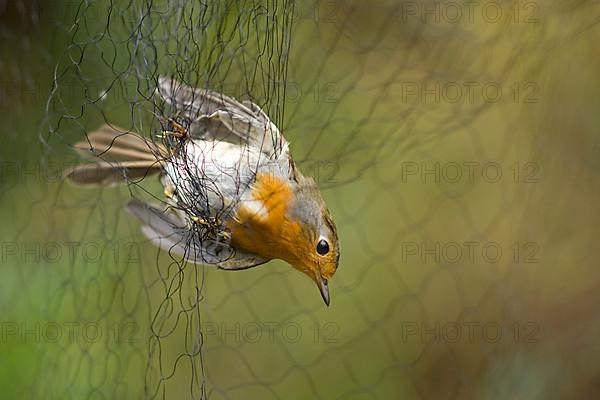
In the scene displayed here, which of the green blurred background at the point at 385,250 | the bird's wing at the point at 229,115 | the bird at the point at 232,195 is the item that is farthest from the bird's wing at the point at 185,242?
the green blurred background at the point at 385,250

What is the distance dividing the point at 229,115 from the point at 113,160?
247mm

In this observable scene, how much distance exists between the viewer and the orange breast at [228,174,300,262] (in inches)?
42.7

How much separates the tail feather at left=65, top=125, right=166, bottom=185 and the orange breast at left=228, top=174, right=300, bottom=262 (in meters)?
0.17

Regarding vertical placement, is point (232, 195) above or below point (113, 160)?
below

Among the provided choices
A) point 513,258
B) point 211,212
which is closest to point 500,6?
point 513,258

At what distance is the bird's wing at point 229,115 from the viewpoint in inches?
41.9

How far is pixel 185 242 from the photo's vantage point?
1117mm

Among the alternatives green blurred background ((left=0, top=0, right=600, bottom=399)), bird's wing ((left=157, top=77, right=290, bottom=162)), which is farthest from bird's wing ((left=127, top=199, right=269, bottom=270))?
green blurred background ((left=0, top=0, right=600, bottom=399))

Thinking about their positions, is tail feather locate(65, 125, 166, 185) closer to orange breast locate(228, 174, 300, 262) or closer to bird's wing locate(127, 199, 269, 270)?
bird's wing locate(127, 199, 269, 270)

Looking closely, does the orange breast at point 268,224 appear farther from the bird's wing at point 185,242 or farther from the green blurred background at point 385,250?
the green blurred background at point 385,250

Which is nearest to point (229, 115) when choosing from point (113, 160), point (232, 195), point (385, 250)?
point (232, 195)

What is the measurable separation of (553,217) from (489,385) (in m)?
0.35

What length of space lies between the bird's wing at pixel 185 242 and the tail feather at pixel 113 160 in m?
0.07

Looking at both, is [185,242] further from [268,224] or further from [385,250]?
[385,250]
